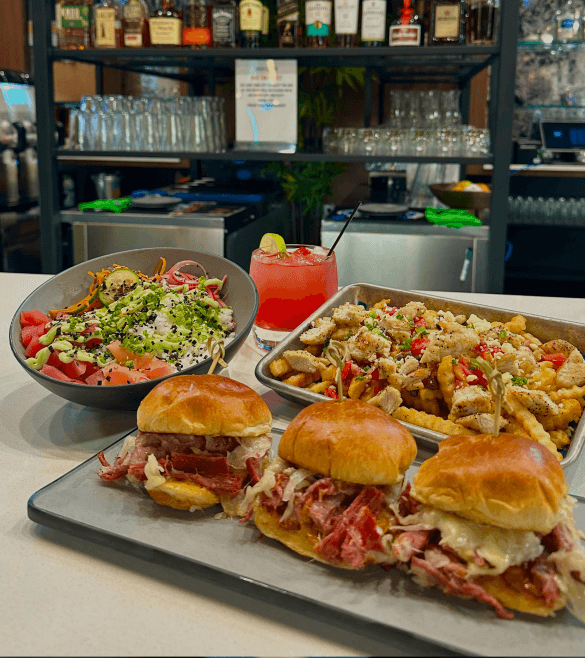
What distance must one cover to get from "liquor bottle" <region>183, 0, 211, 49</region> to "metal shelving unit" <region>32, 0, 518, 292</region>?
0.08 metres

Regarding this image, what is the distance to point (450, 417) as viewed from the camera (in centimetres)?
89

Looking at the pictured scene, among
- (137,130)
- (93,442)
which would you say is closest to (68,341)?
(93,442)

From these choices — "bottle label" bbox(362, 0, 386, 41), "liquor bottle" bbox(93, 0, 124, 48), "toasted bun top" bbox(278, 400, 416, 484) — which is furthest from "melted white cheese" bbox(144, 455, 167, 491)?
"liquor bottle" bbox(93, 0, 124, 48)

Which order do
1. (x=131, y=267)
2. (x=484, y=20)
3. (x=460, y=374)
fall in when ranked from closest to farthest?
(x=460, y=374) → (x=131, y=267) → (x=484, y=20)

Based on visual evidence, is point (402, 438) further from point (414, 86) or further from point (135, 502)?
point (414, 86)

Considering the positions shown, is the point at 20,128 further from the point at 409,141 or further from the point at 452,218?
the point at 452,218

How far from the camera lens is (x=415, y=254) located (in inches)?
124

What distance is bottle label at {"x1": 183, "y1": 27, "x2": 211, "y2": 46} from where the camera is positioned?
3031mm

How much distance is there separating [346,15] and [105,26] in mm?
1112

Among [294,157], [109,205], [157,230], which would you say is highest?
[294,157]

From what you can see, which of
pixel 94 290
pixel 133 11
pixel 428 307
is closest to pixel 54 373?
pixel 94 290

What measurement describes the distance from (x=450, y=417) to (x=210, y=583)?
405 mm

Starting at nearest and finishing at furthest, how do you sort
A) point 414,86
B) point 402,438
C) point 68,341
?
point 402,438
point 68,341
point 414,86

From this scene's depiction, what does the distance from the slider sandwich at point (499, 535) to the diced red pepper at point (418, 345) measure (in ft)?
1.35
